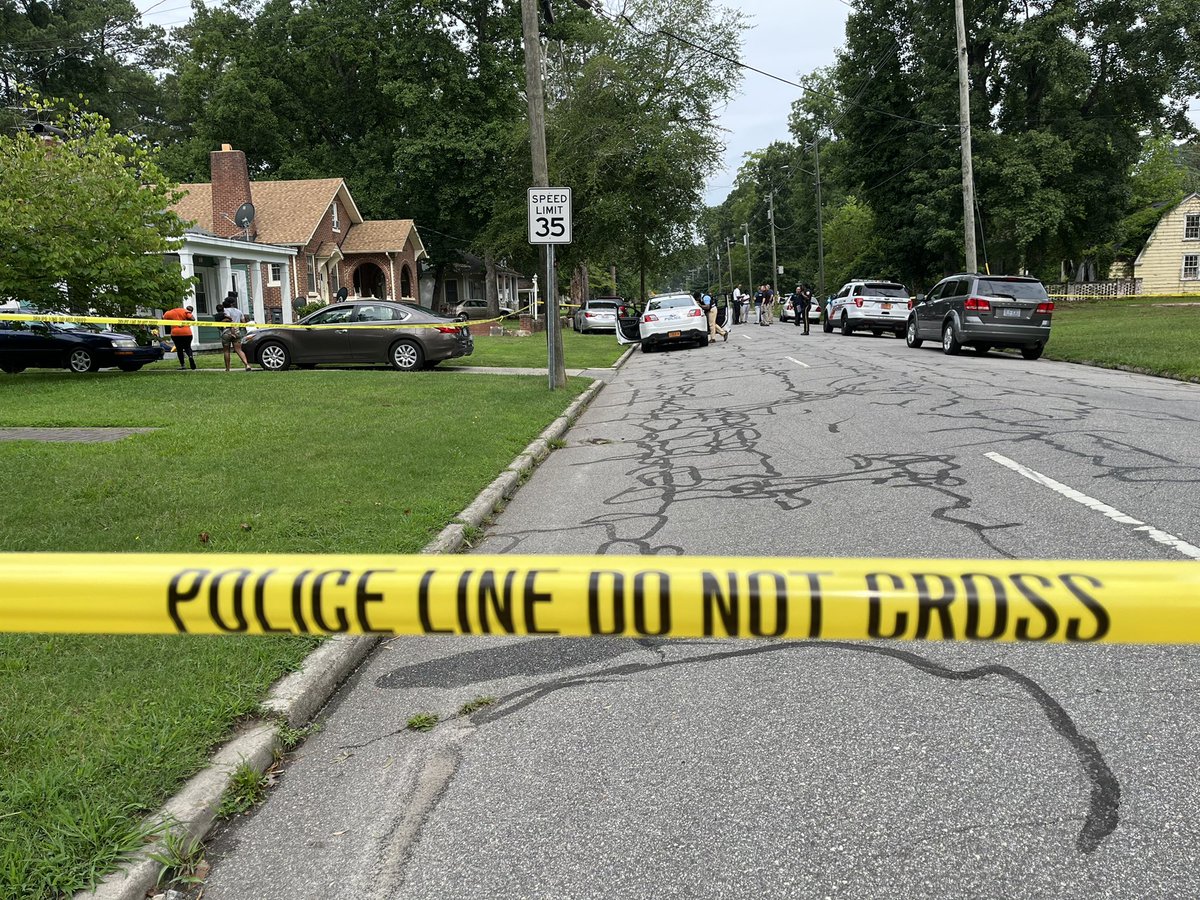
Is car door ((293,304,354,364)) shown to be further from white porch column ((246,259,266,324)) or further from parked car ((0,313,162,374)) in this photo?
white porch column ((246,259,266,324))

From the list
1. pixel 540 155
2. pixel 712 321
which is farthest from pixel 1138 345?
pixel 712 321

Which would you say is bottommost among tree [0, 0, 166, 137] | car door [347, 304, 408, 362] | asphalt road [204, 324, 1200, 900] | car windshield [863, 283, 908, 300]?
asphalt road [204, 324, 1200, 900]

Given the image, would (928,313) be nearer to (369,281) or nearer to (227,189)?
(227,189)

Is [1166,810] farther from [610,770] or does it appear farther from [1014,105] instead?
[1014,105]

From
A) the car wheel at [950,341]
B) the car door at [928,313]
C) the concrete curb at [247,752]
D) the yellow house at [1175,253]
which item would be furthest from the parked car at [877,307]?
the yellow house at [1175,253]

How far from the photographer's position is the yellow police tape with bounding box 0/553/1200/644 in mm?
1623

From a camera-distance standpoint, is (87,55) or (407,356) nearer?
(407,356)

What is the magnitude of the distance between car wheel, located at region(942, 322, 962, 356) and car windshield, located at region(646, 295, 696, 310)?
7.84 metres

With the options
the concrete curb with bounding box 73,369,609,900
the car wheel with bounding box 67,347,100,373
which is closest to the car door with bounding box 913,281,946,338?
the car wheel with bounding box 67,347,100,373

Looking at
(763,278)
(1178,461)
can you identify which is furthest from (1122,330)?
(763,278)

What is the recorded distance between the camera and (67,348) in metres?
18.5

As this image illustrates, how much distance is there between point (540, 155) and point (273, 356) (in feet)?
26.3

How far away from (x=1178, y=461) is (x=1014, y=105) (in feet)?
124

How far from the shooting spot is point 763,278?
389 ft
